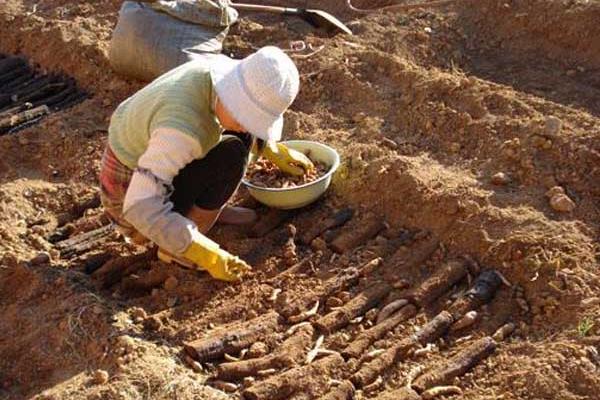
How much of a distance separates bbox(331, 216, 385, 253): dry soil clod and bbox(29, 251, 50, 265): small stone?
52.4 inches

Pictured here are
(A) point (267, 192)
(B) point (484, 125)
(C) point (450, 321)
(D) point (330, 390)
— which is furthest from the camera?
(B) point (484, 125)

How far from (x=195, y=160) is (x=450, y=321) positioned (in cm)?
127

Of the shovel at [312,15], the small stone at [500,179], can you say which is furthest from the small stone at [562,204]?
the shovel at [312,15]

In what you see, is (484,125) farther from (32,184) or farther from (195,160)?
(32,184)

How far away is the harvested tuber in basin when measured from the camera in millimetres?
4109

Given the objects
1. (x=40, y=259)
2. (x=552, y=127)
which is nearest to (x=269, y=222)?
(x=40, y=259)

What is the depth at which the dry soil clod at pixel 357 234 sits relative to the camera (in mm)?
4008

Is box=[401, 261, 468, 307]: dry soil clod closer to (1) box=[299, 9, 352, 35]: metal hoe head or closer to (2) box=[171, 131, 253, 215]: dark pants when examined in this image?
(2) box=[171, 131, 253, 215]: dark pants

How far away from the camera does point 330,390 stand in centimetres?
324

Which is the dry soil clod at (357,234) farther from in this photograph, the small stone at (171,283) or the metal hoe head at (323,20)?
the metal hoe head at (323,20)

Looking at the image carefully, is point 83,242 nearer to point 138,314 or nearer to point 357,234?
point 138,314

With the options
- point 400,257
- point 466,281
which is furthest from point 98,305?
point 466,281

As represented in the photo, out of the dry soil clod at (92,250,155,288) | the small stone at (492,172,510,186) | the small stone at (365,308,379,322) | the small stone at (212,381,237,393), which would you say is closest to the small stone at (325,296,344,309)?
the small stone at (365,308,379,322)

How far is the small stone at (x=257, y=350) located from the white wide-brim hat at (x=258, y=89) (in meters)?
0.84
